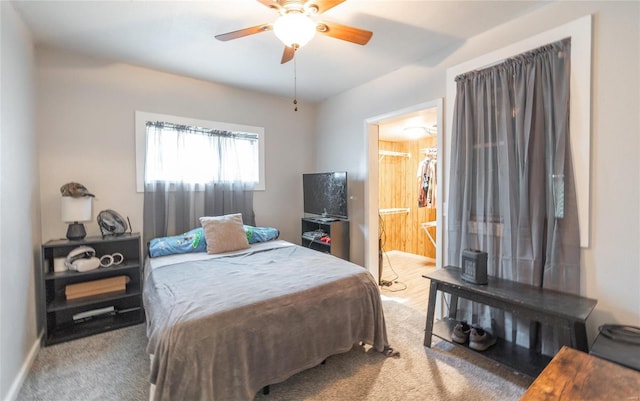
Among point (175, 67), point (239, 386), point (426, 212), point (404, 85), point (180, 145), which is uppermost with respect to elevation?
point (175, 67)

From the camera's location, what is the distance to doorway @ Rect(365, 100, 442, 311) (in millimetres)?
3617

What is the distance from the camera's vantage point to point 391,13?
2107mm

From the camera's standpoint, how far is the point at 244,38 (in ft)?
8.02

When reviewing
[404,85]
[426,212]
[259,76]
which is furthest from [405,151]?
[259,76]

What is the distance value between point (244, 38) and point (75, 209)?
7.10 feet

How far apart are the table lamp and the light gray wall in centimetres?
21

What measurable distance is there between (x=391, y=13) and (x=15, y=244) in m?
3.15

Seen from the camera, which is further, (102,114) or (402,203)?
(402,203)

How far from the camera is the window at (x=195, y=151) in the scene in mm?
3076

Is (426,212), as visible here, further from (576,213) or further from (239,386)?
(239,386)

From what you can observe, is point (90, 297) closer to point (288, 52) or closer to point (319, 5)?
point (288, 52)

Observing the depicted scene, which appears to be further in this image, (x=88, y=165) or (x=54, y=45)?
(x=88, y=165)

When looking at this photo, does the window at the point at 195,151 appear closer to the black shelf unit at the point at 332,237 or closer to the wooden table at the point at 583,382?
the black shelf unit at the point at 332,237

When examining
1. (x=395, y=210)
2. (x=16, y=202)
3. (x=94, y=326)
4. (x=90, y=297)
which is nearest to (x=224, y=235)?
(x=90, y=297)
